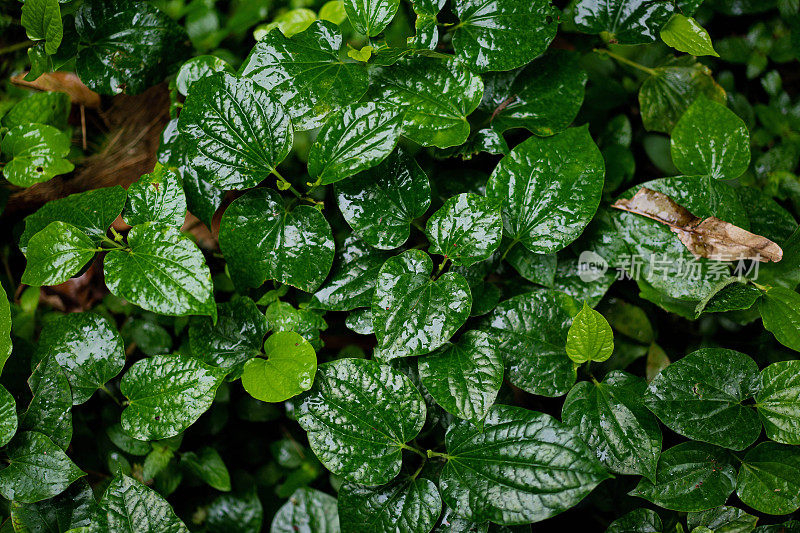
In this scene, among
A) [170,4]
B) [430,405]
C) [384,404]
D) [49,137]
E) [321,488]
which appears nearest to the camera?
[384,404]

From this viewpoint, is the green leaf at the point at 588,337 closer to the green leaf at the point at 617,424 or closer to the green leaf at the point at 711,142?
the green leaf at the point at 617,424

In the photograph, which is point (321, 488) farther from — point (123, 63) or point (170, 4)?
point (170, 4)

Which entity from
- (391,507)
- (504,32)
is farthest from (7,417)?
(504,32)

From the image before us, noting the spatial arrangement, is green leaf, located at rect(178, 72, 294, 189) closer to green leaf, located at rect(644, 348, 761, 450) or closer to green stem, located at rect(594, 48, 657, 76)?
green stem, located at rect(594, 48, 657, 76)

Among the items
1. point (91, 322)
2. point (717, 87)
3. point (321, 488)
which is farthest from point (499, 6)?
point (321, 488)

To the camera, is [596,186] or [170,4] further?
[170,4]

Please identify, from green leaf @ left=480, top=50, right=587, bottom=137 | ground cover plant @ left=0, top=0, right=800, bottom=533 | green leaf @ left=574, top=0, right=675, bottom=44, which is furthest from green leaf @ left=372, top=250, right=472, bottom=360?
green leaf @ left=574, top=0, right=675, bottom=44
